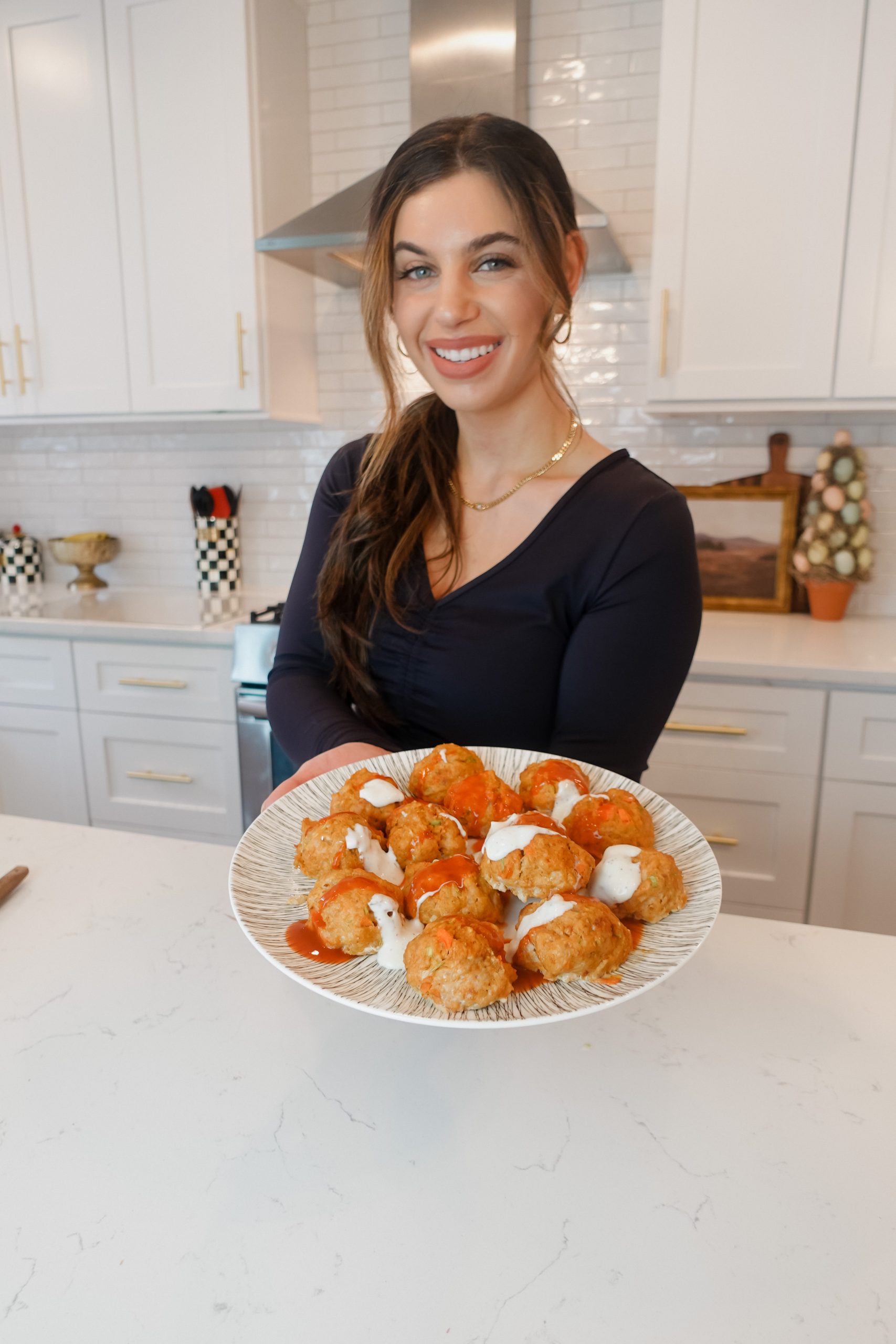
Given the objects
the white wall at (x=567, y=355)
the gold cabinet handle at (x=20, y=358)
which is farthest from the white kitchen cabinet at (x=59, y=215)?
the white wall at (x=567, y=355)

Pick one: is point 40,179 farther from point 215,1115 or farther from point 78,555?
point 215,1115

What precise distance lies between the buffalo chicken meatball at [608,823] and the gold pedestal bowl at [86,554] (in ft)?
8.72

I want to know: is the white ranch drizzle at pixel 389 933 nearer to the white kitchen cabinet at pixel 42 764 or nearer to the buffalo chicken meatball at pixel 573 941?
the buffalo chicken meatball at pixel 573 941

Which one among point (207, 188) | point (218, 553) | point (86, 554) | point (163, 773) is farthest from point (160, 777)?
point (207, 188)

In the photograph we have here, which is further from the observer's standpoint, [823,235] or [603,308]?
[603,308]

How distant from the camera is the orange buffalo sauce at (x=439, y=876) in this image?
2.34 feet

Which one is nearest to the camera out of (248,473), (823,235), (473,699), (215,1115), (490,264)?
(215,1115)

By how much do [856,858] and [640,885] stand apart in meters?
1.57

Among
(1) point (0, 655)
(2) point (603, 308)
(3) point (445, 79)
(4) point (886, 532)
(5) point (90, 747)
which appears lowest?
(5) point (90, 747)

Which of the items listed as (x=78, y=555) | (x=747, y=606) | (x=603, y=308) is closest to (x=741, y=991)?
(x=747, y=606)

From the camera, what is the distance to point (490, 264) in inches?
44.3

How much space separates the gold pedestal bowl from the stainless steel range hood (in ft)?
3.95

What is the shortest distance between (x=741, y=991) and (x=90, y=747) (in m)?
2.26

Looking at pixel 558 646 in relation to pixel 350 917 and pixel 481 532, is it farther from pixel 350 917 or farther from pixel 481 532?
pixel 350 917
